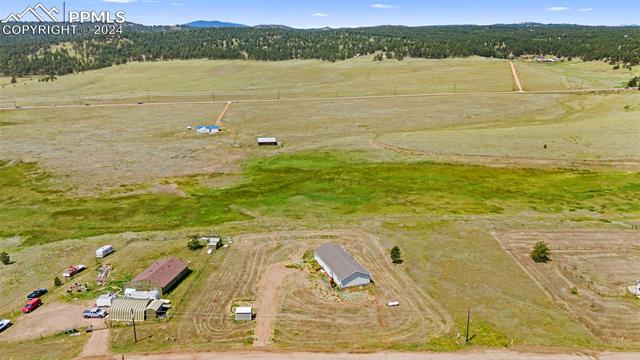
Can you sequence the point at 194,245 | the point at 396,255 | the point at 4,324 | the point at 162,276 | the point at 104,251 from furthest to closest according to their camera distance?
1. the point at 194,245
2. the point at 104,251
3. the point at 396,255
4. the point at 162,276
5. the point at 4,324

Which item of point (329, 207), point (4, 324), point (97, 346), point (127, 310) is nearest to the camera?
point (97, 346)

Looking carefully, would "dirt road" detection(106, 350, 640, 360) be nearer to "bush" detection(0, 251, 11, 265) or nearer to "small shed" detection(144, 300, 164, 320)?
"small shed" detection(144, 300, 164, 320)

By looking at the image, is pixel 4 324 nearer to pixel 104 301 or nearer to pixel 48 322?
pixel 48 322

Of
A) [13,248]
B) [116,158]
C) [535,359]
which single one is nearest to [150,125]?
[116,158]

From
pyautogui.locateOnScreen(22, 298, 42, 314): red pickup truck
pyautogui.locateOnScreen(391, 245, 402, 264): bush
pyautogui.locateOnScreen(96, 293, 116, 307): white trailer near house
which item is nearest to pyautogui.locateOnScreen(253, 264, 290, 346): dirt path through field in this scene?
pyautogui.locateOnScreen(391, 245, 402, 264): bush

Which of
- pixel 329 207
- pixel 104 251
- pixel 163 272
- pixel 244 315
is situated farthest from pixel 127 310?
pixel 329 207

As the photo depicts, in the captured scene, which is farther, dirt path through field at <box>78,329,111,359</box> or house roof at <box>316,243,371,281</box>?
house roof at <box>316,243,371,281</box>
